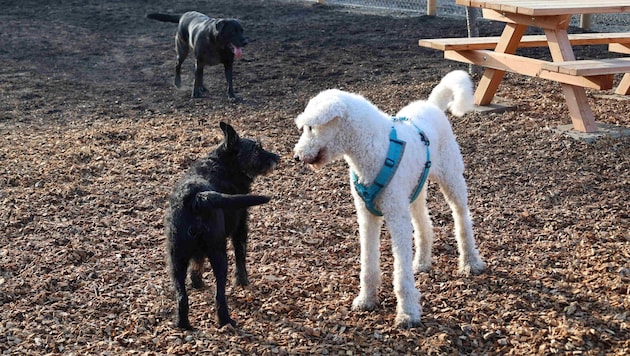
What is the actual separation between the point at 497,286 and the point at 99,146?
14.7 ft

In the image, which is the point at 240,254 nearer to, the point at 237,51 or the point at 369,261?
the point at 369,261

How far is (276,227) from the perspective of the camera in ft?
18.0

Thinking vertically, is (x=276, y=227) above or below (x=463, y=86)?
below

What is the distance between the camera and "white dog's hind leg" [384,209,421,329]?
390 centimetres

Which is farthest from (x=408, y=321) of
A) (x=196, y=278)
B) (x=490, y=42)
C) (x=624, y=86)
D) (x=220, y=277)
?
(x=624, y=86)


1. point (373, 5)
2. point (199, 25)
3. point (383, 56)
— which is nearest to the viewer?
point (199, 25)

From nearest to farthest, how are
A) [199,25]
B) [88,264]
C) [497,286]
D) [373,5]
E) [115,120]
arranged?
[497,286] < [88,264] < [115,120] < [199,25] < [373,5]

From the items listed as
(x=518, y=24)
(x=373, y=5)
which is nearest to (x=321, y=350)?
(x=518, y=24)

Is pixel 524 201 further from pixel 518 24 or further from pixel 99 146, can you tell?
pixel 99 146

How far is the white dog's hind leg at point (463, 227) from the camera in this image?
4487mm

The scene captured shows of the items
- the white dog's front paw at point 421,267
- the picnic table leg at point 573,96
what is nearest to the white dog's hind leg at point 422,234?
the white dog's front paw at point 421,267

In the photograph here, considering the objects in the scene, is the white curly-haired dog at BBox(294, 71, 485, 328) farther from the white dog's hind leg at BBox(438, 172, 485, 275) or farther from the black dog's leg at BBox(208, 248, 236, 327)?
the black dog's leg at BBox(208, 248, 236, 327)

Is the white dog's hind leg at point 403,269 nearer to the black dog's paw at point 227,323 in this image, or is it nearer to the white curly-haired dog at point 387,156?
the white curly-haired dog at point 387,156

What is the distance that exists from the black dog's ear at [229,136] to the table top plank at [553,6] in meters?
3.83
